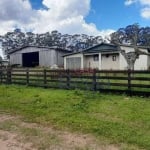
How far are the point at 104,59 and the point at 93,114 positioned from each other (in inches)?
1083

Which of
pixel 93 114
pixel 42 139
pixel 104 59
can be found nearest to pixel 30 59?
pixel 104 59

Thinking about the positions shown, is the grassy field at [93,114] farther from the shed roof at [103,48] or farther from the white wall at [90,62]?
the white wall at [90,62]

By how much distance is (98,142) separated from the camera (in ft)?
17.7

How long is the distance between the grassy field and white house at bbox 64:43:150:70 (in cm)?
2156

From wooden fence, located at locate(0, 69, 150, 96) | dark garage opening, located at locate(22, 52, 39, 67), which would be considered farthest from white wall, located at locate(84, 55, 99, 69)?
wooden fence, located at locate(0, 69, 150, 96)

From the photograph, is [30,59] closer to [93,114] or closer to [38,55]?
[38,55]

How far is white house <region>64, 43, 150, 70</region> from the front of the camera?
31.4m

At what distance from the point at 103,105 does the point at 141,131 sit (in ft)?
9.78

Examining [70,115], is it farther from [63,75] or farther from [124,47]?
[124,47]

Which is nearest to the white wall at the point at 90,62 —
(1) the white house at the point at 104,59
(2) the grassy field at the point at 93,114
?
(1) the white house at the point at 104,59

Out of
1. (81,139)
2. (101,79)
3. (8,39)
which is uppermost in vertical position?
(8,39)

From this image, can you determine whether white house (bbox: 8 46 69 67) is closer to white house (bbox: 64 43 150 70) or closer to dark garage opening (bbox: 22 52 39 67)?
dark garage opening (bbox: 22 52 39 67)

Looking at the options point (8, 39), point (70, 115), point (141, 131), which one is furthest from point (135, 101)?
point (8, 39)

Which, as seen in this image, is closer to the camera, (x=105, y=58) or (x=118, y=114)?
(x=118, y=114)
